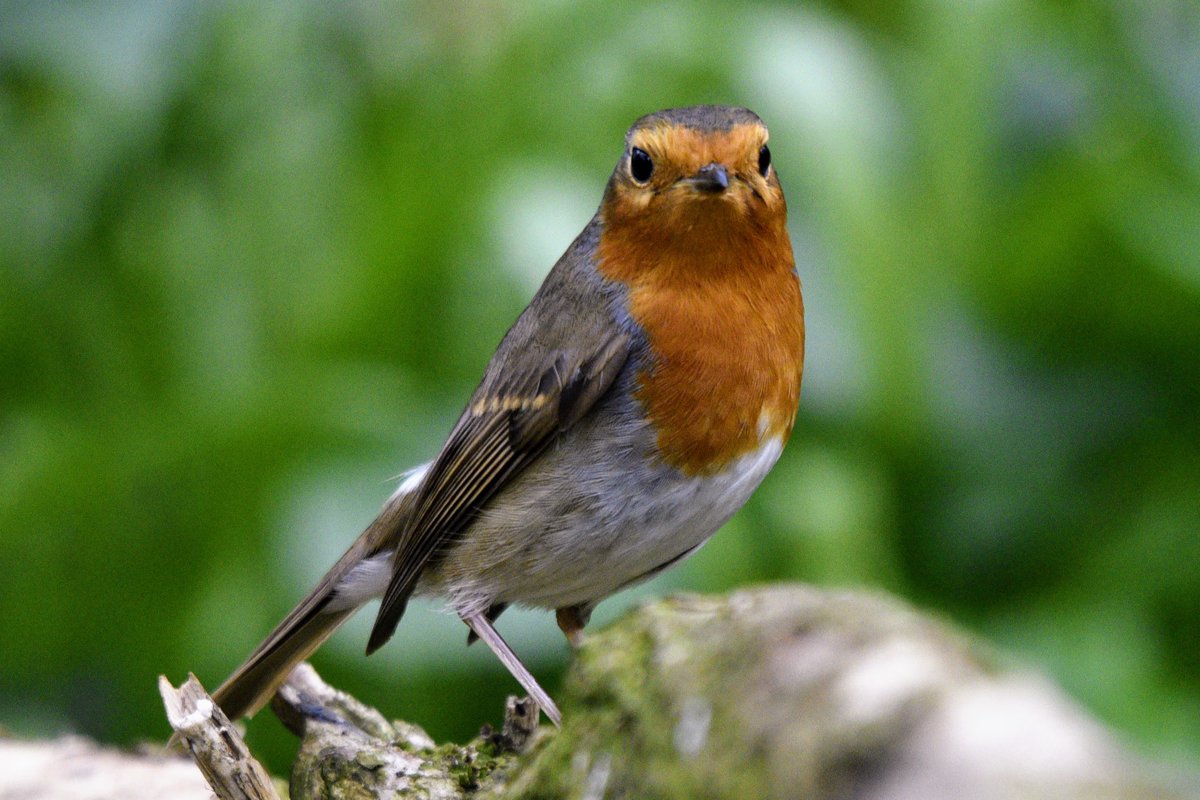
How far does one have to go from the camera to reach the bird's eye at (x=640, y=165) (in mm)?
2525

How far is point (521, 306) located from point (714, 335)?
130cm

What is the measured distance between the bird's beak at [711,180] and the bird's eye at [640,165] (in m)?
0.10

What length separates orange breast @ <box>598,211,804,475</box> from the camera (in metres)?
2.42

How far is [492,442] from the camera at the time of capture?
271 centimetres

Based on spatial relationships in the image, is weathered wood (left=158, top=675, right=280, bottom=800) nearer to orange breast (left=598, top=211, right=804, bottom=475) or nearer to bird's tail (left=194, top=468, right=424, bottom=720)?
bird's tail (left=194, top=468, right=424, bottom=720)

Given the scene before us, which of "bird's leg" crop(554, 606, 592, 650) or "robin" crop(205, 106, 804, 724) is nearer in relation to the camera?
"robin" crop(205, 106, 804, 724)

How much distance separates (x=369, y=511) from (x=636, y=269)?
1.18m

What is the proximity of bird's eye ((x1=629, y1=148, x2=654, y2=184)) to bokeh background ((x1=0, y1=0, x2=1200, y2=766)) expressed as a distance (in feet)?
3.63

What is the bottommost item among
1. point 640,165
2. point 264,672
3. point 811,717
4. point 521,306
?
point 811,717

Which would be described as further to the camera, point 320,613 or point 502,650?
point 320,613

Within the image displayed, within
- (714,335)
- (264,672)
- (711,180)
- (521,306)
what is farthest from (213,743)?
(521,306)

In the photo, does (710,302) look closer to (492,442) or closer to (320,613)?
(492,442)

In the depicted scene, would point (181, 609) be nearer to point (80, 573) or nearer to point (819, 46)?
point (80, 573)

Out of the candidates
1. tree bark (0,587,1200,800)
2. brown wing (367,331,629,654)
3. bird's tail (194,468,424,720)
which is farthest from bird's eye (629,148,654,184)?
tree bark (0,587,1200,800)
